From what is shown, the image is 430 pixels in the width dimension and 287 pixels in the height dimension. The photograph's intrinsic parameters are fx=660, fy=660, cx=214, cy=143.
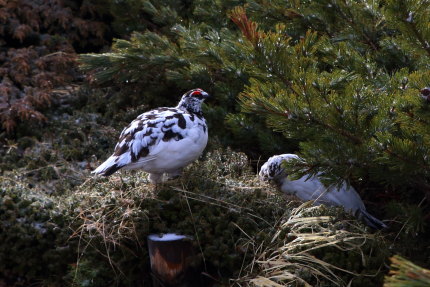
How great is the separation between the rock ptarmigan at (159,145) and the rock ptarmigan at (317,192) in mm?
409

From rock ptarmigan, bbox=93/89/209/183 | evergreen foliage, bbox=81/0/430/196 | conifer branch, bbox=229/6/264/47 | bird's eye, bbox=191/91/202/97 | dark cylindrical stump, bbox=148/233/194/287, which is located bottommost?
dark cylindrical stump, bbox=148/233/194/287

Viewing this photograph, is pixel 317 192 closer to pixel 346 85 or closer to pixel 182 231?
pixel 182 231

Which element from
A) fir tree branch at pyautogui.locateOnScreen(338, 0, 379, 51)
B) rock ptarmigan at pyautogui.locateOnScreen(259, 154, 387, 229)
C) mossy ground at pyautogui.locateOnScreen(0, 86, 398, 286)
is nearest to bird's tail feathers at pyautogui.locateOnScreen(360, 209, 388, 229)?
rock ptarmigan at pyautogui.locateOnScreen(259, 154, 387, 229)

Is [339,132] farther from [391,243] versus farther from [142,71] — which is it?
[142,71]

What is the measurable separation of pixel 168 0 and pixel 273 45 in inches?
121

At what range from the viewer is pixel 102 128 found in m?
4.79

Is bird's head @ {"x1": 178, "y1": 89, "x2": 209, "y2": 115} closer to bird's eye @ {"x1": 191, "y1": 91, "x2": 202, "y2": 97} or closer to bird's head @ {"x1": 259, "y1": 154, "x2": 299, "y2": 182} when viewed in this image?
bird's eye @ {"x1": 191, "y1": 91, "x2": 202, "y2": 97}

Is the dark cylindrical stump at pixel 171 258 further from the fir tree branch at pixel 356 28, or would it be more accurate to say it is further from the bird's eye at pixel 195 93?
the fir tree branch at pixel 356 28

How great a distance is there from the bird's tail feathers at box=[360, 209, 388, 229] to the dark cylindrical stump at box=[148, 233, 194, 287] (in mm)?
957

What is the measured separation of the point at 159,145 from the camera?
340 cm

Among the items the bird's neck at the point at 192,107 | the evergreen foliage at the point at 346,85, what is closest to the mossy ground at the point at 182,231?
the bird's neck at the point at 192,107

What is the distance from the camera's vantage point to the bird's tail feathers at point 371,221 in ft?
11.2

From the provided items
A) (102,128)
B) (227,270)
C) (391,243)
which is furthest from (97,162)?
(391,243)

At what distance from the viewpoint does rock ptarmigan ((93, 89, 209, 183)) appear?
338cm
